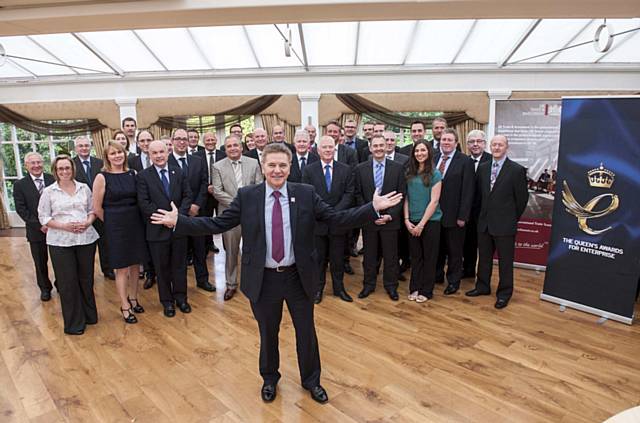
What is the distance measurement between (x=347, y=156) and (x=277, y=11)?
71.6 inches

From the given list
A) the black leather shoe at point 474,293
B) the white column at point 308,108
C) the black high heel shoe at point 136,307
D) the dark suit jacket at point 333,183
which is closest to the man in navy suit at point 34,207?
the black high heel shoe at point 136,307

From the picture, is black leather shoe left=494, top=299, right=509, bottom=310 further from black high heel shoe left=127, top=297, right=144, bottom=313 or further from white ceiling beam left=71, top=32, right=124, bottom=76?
white ceiling beam left=71, top=32, right=124, bottom=76

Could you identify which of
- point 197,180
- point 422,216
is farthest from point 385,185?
point 197,180

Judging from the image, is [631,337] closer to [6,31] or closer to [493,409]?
[493,409]

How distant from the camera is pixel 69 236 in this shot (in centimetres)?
355

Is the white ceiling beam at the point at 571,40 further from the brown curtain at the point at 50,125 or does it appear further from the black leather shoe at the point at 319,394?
the brown curtain at the point at 50,125

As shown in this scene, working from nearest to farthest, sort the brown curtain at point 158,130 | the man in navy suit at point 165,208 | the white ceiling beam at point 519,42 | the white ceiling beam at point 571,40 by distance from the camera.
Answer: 1. the man in navy suit at point 165,208
2. the white ceiling beam at point 519,42
3. the white ceiling beam at point 571,40
4. the brown curtain at point 158,130

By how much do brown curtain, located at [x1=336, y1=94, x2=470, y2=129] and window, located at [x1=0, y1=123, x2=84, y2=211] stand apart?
19.8 feet

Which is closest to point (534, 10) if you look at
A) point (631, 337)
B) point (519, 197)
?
point (519, 197)

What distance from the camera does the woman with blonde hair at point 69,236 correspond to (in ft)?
11.5

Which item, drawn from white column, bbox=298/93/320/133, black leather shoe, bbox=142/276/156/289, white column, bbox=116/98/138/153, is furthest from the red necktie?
white column, bbox=116/98/138/153

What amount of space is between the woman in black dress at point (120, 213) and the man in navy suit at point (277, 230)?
152cm

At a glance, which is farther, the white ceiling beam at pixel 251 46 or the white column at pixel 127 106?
the white column at pixel 127 106

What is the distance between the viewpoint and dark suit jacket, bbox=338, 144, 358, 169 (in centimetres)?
507
